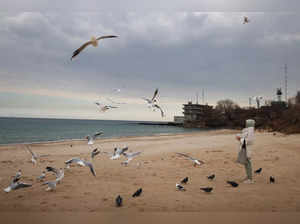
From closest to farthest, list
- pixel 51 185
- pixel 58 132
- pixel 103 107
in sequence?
pixel 51 185
pixel 103 107
pixel 58 132

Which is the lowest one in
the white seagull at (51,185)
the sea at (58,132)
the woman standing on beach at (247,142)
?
the sea at (58,132)

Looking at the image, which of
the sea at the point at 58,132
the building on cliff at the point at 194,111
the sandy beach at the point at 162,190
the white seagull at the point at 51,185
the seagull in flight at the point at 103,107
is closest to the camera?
the sandy beach at the point at 162,190

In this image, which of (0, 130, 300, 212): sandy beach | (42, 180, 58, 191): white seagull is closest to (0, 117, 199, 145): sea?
(0, 130, 300, 212): sandy beach

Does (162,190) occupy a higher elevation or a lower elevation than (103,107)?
lower

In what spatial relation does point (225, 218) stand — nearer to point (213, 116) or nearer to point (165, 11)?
point (165, 11)

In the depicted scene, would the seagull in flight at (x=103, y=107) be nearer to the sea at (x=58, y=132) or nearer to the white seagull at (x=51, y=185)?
the white seagull at (x=51, y=185)

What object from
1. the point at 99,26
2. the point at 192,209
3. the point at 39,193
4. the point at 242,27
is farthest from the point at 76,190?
the point at 242,27

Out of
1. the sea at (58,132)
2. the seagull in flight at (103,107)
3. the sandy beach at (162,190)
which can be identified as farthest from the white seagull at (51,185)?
the sea at (58,132)

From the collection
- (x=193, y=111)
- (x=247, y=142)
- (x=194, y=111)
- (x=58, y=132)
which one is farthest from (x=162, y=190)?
(x=58, y=132)

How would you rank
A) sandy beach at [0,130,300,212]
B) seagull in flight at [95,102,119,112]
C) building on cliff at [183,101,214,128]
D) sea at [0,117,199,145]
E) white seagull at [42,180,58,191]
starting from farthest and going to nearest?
sea at [0,117,199,145] → building on cliff at [183,101,214,128] → seagull in flight at [95,102,119,112] → white seagull at [42,180,58,191] → sandy beach at [0,130,300,212]

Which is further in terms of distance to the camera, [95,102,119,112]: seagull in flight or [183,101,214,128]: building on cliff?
[183,101,214,128]: building on cliff

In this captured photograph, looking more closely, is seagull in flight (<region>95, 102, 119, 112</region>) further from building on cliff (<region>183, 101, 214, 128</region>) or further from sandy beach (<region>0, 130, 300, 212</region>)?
building on cliff (<region>183, 101, 214, 128</region>)

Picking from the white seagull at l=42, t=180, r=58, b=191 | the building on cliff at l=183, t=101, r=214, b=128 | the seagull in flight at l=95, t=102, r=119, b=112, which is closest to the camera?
the white seagull at l=42, t=180, r=58, b=191

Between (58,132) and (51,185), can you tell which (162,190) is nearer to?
(51,185)
